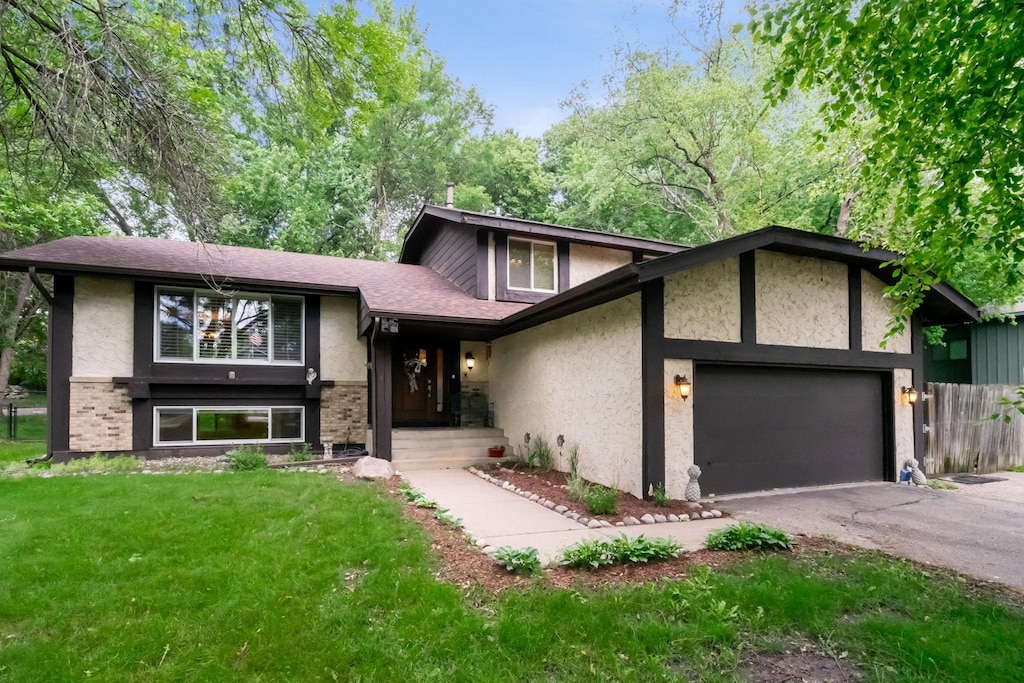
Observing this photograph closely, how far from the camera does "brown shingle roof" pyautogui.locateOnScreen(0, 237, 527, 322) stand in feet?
28.6

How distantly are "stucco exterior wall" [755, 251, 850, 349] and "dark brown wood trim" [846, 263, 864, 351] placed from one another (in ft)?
0.17

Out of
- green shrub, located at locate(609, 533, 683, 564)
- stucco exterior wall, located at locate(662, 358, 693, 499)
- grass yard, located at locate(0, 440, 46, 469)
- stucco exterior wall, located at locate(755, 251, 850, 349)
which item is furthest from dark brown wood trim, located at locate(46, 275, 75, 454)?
stucco exterior wall, located at locate(755, 251, 850, 349)

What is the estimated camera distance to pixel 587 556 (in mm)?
4203

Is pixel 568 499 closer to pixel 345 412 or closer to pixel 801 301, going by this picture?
pixel 801 301

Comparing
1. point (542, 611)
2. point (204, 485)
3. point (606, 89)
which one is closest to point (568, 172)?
point (606, 89)

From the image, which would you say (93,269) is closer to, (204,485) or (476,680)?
(204,485)

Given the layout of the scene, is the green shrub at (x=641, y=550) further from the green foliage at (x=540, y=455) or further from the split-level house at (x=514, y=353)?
the green foliage at (x=540, y=455)

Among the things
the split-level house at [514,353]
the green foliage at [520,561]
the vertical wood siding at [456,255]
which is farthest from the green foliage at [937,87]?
the vertical wood siding at [456,255]

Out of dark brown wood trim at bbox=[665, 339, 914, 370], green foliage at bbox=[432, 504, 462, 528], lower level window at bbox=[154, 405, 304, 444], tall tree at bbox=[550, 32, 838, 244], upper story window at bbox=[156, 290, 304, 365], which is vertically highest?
tall tree at bbox=[550, 32, 838, 244]

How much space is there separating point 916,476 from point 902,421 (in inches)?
34.1

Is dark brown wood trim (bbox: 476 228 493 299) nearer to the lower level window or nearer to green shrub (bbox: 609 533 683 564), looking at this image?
the lower level window

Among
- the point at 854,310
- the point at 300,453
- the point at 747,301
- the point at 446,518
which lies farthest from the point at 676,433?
the point at 300,453

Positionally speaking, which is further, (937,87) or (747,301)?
(747,301)

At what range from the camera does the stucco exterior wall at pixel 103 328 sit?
8977 mm
